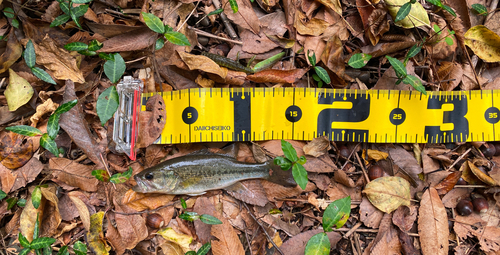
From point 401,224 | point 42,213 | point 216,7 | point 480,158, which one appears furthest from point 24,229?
point 480,158

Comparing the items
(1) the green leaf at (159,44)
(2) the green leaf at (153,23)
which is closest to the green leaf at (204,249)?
(1) the green leaf at (159,44)

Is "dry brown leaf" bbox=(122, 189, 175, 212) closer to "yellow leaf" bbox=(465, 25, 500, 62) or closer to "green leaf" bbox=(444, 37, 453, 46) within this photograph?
"green leaf" bbox=(444, 37, 453, 46)

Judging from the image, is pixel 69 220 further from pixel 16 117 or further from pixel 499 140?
pixel 499 140

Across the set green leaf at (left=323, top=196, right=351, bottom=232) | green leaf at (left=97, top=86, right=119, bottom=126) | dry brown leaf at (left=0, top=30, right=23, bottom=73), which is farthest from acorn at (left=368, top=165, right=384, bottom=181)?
dry brown leaf at (left=0, top=30, right=23, bottom=73)

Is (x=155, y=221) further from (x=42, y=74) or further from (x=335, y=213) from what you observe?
(x=42, y=74)

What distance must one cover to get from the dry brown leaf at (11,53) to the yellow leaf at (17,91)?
135mm

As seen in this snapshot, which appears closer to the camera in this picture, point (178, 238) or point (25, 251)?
point (25, 251)

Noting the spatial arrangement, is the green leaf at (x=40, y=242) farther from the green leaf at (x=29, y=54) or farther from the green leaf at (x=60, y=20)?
the green leaf at (x=60, y=20)

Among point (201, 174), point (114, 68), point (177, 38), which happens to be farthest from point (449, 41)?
point (114, 68)

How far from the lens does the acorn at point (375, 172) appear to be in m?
3.58

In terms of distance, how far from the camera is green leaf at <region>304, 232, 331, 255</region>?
3.07 meters

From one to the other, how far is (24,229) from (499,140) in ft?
18.4

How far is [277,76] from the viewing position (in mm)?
3605

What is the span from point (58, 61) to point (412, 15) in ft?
13.9
